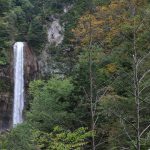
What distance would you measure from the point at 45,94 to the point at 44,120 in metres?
3.23

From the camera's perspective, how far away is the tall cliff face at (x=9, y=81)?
34.2 m

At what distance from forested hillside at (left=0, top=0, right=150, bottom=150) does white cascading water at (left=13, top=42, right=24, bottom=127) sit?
486mm

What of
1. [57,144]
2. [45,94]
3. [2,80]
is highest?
[2,80]

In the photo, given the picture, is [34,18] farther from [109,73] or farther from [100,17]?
[109,73]

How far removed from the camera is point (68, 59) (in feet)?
113

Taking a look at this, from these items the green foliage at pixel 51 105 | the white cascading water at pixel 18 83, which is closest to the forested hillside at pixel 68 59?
the green foliage at pixel 51 105

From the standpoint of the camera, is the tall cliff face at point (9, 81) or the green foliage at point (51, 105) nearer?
the green foliage at point (51, 105)

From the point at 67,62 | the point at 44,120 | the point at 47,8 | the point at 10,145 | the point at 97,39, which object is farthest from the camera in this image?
the point at 47,8

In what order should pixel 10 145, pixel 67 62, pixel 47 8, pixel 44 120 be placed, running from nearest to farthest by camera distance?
pixel 10 145 < pixel 44 120 < pixel 67 62 < pixel 47 8

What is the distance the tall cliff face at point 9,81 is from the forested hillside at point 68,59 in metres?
0.11

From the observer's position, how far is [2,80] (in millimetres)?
35875

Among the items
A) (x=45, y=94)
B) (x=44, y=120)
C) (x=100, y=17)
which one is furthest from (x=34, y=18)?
(x=44, y=120)

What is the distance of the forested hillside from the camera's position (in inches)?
655

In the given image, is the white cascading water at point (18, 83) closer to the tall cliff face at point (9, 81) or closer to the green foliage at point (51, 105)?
the tall cliff face at point (9, 81)
